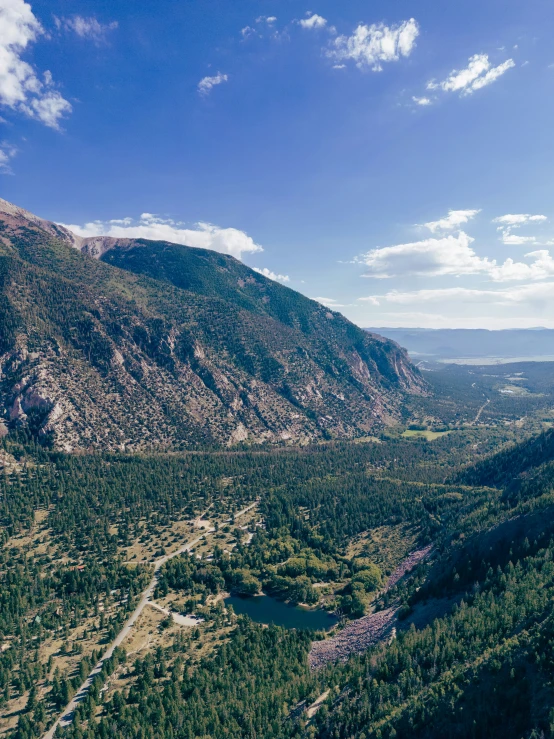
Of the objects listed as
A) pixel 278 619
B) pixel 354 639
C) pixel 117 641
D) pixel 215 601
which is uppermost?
pixel 354 639

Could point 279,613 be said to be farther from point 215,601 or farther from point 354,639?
point 354,639

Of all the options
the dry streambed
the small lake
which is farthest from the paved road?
the dry streambed

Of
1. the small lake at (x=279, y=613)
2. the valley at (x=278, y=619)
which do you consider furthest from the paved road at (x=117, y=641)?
the small lake at (x=279, y=613)

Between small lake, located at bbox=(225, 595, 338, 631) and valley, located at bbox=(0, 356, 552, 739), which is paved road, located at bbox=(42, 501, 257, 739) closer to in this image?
valley, located at bbox=(0, 356, 552, 739)

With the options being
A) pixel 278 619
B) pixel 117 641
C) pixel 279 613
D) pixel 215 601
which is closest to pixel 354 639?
pixel 278 619

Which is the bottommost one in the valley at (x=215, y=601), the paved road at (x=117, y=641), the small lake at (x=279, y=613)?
the small lake at (x=279, y=613)

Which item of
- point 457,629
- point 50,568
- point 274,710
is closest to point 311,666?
point 274,710

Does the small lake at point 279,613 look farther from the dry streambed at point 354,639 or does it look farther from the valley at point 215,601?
the dry streambed at point 354,639

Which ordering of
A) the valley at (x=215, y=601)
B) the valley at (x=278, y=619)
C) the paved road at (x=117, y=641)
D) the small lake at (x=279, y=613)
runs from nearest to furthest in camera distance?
the valley at (x=278, y=619) < the valley at (x=215, y=601) < the paved road at (x=117, y=641) < the small lake at (x=279, y=613)
